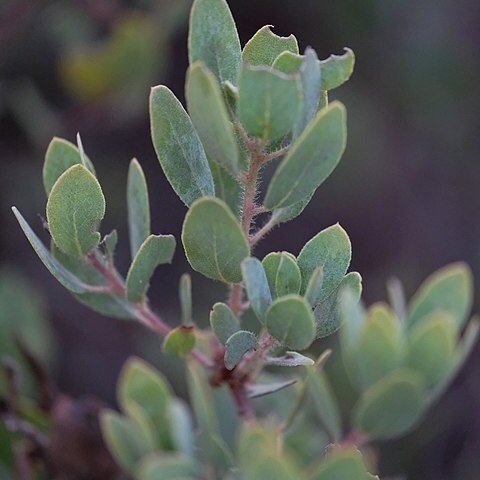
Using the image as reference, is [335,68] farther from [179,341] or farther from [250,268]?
[179,341]

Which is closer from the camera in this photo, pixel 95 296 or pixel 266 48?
pixel 266 48

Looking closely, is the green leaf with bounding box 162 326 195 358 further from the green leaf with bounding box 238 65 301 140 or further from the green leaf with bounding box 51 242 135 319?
the green leaf with bounding box 238 65 301 140

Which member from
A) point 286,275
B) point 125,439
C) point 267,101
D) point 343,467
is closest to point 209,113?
point 267,101

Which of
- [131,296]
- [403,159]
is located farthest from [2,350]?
[403,159]

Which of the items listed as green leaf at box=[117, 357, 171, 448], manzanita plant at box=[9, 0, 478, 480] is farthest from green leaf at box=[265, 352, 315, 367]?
green leaf at box=[117, 357, 171, 448]

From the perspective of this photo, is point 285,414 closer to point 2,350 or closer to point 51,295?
point 2,350

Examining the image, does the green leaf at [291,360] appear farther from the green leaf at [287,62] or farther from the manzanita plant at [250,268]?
the green leaf at [287,62]
